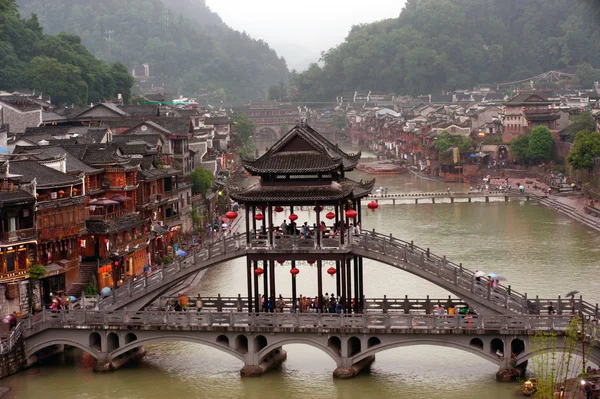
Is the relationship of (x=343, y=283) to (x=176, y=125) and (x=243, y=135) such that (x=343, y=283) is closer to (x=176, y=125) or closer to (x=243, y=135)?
(x=176, y=125)

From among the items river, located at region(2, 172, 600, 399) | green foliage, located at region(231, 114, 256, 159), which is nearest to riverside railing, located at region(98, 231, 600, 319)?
river, located at region(2, 172, 600, 399)

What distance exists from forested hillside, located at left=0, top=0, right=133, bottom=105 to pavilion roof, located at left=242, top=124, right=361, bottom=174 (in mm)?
69568

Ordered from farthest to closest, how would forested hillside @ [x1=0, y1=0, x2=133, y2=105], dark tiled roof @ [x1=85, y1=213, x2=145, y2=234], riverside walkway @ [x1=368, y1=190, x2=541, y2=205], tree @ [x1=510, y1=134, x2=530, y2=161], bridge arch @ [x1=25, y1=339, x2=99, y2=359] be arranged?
tree @ [x1=510, y1=134, x2=530, y2=161] < forested hillside @ [x1=0, y1=0, x2=133, y2=105] < riverside walkway @ [x1=368, y1=190, x2=541, y2=205] < dark tiled roof @ [x1=85, y1=213, x2=145, y2=234] < bridge arch @ [x1=25, y1=339, x2=99, y2=359]

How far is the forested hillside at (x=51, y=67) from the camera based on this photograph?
352ft

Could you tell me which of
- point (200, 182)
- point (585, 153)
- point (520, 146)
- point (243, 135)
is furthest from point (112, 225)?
point (243, 135)

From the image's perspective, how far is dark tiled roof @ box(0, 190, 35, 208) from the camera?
4256cm

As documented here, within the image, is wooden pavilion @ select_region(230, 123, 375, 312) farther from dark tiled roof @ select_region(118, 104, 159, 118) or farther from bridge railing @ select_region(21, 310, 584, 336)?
dark tiled roof @ select_region(118, 104, 159, 118)

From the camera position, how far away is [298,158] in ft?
133

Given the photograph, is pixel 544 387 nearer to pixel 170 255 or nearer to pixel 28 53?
pixel 170 255

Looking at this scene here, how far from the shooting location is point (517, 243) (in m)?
70.2

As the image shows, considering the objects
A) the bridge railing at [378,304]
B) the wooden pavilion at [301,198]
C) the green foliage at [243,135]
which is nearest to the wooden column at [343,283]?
the wooden pavilion at [301,198]

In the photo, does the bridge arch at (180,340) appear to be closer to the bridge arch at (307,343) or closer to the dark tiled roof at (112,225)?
the bridge arch at (307,343)

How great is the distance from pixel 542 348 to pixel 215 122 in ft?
292

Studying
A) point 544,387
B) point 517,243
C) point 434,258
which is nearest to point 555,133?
point 517,243
